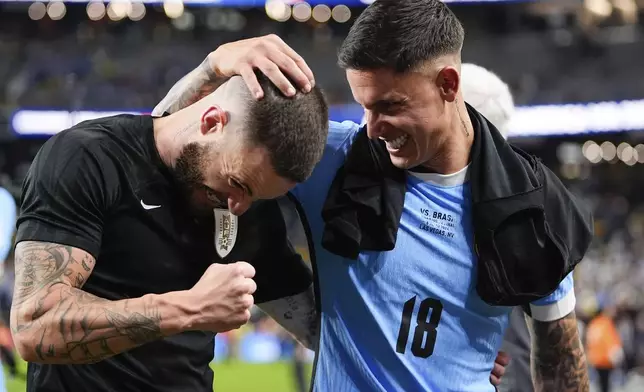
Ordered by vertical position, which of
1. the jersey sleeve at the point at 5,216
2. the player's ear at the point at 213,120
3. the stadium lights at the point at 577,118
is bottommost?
the stadium lights at the point at 577,118

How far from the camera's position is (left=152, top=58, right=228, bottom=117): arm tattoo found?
269 centimetres

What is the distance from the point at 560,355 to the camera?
116 inches

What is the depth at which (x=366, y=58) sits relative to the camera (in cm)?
254

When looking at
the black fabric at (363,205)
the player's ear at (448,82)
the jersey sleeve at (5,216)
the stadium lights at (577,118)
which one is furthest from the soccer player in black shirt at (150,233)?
the stadium lights at (577,118)

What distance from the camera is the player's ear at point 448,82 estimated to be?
2.67 m

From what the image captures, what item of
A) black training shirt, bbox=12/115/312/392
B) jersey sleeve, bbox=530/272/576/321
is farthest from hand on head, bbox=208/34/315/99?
jersey sleeve, bbox=530/272/576/321

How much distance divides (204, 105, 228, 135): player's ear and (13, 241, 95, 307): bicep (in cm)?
45

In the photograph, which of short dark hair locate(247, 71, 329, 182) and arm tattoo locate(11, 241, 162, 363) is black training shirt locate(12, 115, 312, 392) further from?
short dark hair locate(247, 71, 329, 182)

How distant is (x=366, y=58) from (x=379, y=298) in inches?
27.1

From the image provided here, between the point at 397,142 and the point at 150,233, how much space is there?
0.72 meters

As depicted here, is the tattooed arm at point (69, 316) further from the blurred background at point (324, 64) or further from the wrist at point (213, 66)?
the blurred background at point (324, 64)

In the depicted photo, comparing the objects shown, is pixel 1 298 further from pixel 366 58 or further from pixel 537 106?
pixel 366 58

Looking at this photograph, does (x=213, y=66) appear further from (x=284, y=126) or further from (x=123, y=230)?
(x=123, y=230)

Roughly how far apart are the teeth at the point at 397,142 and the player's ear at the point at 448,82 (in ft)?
0.63
